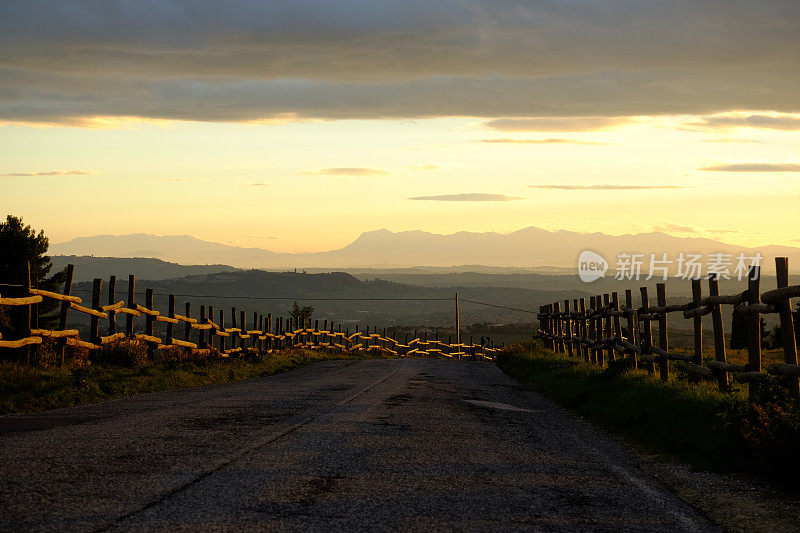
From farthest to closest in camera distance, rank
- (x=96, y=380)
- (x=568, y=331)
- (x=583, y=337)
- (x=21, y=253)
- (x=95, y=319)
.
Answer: (x=21, y=253) → (x=568, y=331) → (x=583, y=337) → (x=95, y=319) → (x=96, y=380)

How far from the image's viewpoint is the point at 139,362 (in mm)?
20984

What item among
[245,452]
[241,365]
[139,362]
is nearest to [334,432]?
[245,452]

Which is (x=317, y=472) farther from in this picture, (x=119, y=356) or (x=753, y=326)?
(x=119, y=356)

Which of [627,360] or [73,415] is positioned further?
[627,360]

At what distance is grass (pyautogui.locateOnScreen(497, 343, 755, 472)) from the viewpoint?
384 inches

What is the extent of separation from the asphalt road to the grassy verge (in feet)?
5.07

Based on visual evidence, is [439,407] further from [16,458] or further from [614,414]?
[16,458]

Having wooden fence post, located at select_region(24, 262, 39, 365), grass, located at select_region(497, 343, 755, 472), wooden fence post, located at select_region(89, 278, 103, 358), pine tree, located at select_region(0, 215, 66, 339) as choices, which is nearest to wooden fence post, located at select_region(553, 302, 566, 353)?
grass, located at select_region(497, 343, 755, 472)

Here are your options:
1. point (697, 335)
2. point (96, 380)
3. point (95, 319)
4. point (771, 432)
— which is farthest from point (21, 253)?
point (771, 432)

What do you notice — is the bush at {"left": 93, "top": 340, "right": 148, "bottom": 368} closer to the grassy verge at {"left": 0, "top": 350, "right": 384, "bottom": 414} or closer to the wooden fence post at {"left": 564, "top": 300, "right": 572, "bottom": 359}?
the grassy verge at {"left": 0, "top": 350, "right": 384, "bottom": 414}

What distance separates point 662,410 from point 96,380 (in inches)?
454

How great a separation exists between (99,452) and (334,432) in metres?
2.97

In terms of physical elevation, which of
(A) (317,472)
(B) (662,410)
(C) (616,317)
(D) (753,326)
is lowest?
(B) (662,410)

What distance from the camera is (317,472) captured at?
781 cm
